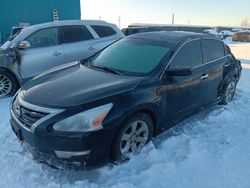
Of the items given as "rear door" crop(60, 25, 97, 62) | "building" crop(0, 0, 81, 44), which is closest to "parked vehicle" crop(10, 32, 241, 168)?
"rear door" crop(60, 25, 97, 62)

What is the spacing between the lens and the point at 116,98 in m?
3.09

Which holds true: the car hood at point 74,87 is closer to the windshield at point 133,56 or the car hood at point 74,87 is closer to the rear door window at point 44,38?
the windshield at point 133,56

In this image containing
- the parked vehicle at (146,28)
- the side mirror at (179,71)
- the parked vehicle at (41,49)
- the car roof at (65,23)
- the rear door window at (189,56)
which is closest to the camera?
the side mirror at (179,71)

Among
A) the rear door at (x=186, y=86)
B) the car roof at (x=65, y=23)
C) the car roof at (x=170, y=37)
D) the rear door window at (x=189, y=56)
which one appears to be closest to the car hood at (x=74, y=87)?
the rear door at (x=186, y=86)

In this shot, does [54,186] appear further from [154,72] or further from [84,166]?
[154,72]

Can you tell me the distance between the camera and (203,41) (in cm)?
466

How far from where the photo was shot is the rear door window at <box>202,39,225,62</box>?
15.3ft

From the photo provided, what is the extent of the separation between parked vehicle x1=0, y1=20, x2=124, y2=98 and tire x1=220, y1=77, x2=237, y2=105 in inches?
131

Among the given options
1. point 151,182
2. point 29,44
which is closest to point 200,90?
point 151,182

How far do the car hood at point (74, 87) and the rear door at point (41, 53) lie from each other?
89.4 inches

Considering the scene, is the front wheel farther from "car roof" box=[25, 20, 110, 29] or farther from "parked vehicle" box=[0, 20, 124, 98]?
"car roof" box=[25, 20, 110, 29]

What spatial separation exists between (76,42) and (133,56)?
304cm

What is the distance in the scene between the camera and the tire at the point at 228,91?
534 cm

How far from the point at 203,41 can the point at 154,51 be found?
45.0 inches
